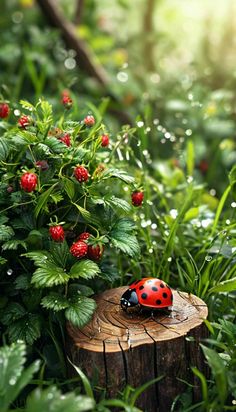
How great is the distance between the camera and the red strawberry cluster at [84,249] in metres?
1.89

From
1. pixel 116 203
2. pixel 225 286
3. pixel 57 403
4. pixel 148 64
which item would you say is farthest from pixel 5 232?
pixel 148 64

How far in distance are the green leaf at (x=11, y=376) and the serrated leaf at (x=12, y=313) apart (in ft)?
0.98

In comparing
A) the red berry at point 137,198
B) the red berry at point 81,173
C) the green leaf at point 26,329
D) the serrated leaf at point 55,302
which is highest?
the red berry at point 81,173

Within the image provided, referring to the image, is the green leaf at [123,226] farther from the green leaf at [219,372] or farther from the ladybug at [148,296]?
the green leaf at [219,372]

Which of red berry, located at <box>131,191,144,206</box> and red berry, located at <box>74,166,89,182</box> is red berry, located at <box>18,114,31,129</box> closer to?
red berry, located at <box>74,166,89,182</box>

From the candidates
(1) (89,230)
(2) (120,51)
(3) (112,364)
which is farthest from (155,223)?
(2) (120,51)

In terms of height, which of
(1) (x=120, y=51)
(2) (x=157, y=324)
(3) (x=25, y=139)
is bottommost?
(2) (x=157, y=324)

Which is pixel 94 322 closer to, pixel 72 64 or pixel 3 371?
pixel 3 371

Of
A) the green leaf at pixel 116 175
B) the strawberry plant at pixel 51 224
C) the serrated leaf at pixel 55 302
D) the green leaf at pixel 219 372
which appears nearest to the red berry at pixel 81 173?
the strawberry plant at pixel 51 224

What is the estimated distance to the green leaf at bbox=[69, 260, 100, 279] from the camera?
6.04 feet

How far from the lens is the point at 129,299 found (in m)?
1.92

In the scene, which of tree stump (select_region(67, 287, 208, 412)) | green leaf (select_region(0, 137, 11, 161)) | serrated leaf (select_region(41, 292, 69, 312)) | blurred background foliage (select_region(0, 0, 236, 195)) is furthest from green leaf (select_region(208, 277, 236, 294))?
blurred background foliage (select_region(0, 0, 236, 195))

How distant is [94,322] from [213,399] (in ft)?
1.49

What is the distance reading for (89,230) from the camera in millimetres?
2104
